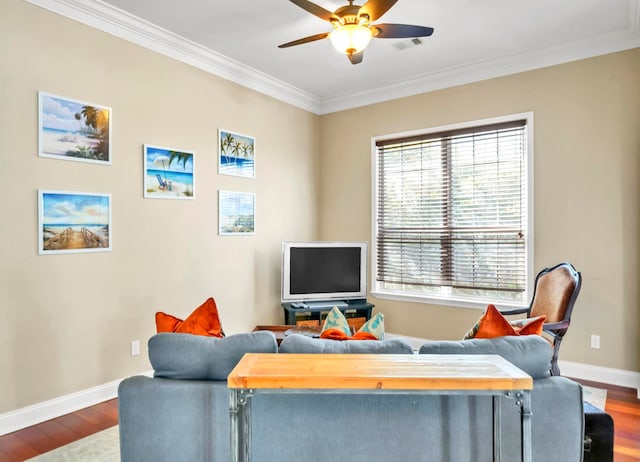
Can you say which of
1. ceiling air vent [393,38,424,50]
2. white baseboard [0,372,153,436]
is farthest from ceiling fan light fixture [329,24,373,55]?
white baseboard [0,372,153,436]

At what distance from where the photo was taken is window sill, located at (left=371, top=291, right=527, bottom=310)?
159 inches

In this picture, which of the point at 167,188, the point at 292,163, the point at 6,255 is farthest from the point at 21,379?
the point at 292,163

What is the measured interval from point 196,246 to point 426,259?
2.47 meters

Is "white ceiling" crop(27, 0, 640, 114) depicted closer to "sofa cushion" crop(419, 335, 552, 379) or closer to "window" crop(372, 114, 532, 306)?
"window" crop(372, 114, 532, 306)

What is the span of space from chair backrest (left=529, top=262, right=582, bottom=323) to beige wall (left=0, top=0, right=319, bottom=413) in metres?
2.67

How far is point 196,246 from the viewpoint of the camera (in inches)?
150

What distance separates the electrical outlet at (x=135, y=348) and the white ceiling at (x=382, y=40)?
2.46 meters

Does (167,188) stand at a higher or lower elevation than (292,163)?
lower

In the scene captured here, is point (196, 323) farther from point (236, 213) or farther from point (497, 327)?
point (236, 213)

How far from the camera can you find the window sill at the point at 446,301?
404 centimetres

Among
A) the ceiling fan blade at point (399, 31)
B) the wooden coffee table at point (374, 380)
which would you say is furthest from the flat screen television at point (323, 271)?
the wooden coffee table at point (374, 380)

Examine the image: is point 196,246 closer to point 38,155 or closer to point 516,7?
point 38,155

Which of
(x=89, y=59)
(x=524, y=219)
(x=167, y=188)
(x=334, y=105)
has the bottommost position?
(x=524, y=219)

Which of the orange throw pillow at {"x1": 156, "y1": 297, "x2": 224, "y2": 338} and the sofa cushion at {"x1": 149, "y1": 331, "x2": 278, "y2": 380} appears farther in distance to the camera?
the orange throw pillow at {"x1": 156, "y1": 297, "x2": 224, "y2": 338}
